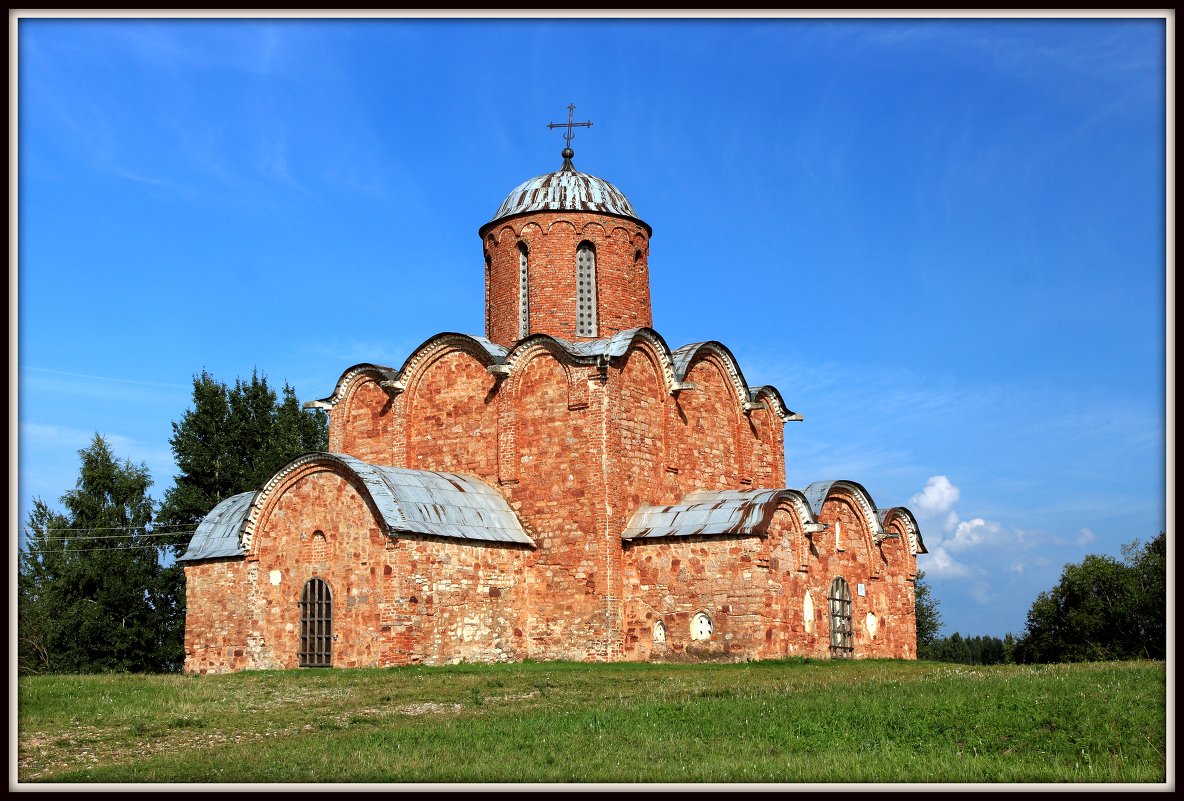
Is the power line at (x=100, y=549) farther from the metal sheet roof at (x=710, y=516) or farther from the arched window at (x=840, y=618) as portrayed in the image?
the arched window at (x=840, y=618)

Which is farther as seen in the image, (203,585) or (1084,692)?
(203,585)

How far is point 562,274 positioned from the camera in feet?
85.7

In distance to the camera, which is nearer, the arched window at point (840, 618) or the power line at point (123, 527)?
the arched window at point (840, 618)

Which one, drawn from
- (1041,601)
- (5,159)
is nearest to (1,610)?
(5,159)

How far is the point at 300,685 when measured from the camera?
18.4m

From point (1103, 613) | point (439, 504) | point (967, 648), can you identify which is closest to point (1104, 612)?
point (1103, 613)

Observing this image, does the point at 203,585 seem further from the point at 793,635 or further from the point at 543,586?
the point at 793,635

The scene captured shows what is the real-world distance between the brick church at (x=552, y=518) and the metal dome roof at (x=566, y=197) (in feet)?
0.24

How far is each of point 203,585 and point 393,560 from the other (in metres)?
5.02

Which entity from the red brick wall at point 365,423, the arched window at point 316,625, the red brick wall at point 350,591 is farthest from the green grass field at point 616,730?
the red brick wall at point 365,423

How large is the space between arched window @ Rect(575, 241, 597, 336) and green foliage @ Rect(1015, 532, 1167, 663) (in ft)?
55.2

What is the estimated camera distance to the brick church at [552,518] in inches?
855

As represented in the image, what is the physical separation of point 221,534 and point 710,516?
376 inches

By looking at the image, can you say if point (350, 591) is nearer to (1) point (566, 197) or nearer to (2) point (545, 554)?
(2) point (545, 554)
